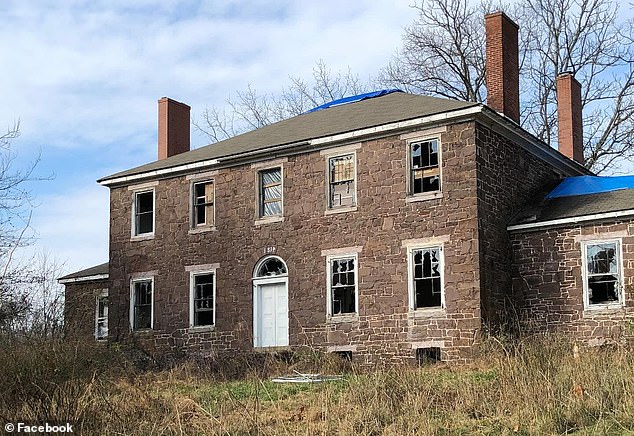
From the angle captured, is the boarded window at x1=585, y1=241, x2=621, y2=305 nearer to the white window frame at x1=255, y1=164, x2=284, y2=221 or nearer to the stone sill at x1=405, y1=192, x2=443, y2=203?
the stone sill at x1=405, y1=192, x2=443, y2=203

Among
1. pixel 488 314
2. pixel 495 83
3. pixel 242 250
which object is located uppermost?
pixel 495 83

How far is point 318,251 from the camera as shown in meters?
23.3

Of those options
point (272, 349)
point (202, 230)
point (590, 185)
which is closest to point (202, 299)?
point (202, 230)

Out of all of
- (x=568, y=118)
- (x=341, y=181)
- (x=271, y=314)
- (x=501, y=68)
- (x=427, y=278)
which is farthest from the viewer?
(x=568, y=118)

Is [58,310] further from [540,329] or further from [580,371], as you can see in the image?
[540,329]

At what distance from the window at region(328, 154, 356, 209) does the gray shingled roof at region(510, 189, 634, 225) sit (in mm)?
4251

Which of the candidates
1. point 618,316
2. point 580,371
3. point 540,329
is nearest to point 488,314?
point 540,329

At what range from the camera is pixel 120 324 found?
2695cm

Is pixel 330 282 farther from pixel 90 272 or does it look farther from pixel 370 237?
pixel 90 272

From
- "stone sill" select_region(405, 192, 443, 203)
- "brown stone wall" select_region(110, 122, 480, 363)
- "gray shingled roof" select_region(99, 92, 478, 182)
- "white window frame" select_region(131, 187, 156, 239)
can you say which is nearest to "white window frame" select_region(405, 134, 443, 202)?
"stone sill" select_region(405, 192, 443, 203)

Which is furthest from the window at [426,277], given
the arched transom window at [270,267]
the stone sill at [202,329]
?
the stone sill at [202,329]

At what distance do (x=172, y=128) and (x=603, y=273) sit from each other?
16305 millimetres

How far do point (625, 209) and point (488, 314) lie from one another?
399cm

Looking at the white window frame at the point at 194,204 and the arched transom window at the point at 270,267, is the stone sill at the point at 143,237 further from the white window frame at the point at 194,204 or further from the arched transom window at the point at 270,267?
the arched transom window at the point at 270,267
